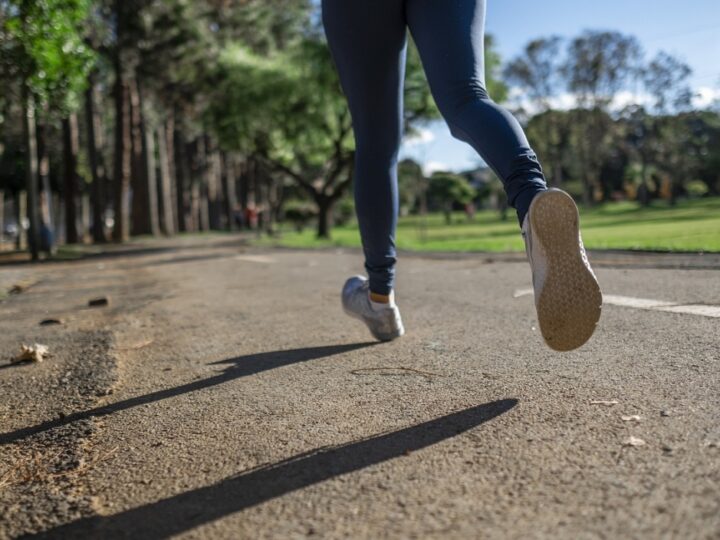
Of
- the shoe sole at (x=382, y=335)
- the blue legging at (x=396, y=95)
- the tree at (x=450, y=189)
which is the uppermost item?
→ the tree at (x=450, y=189)

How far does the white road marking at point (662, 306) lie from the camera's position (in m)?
2.86

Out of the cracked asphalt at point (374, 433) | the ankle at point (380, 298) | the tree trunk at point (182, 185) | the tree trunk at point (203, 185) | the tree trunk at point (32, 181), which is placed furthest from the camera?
the tree trunk at point (203, 185)

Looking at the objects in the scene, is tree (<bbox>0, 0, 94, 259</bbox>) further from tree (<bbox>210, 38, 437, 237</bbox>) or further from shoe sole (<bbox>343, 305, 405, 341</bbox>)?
shoe sole (<bbox>343, 305, 405, 341</bbox>)

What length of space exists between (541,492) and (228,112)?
25.8 meters

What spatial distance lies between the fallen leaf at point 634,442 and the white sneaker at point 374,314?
4.74 feet

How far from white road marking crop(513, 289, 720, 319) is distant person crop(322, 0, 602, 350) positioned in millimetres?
1194

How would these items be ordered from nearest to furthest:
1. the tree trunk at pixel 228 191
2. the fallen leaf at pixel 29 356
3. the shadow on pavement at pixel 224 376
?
1. the shadow on pavement at pixel 224 376
2. the fallen leaf at pixel 29 356
3. the tree trunk at pixel 228 191

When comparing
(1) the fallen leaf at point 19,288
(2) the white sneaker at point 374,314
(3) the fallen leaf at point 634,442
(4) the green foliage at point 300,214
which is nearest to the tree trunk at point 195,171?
(4) the green foliage at point 300,214

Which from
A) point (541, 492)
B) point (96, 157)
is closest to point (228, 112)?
point (96, 157)

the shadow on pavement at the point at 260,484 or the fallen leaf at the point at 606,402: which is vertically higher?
the fallen leaf at the point at 606,402

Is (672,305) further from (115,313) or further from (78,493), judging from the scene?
(115,313)

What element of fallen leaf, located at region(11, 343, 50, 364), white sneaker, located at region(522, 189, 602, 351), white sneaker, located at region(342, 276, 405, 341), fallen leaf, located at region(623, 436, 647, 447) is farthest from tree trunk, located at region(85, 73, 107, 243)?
fallen leaf, located at region(623, 436, 647, 447)

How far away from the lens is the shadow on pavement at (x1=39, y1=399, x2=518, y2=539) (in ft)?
4.10

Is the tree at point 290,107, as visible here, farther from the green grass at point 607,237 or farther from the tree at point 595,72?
the tree at point 595,72
